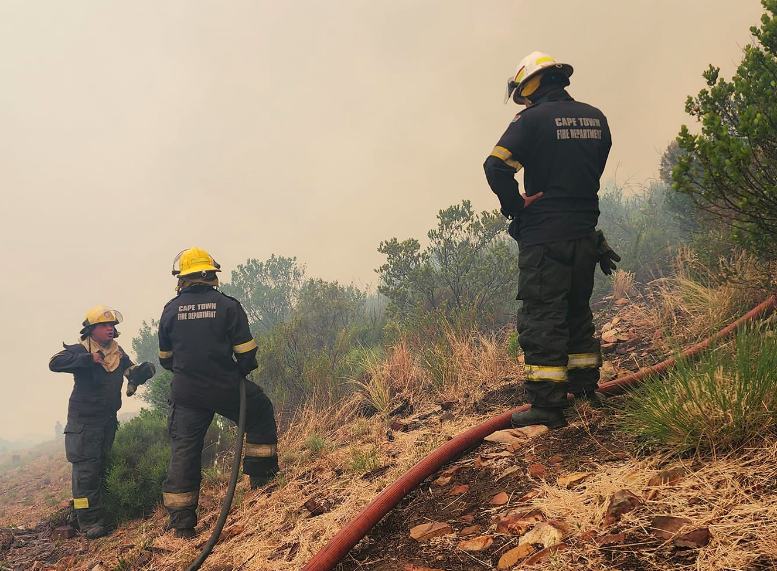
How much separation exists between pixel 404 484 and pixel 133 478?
493 cm

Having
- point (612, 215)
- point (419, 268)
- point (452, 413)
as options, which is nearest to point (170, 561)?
point (452, 413)

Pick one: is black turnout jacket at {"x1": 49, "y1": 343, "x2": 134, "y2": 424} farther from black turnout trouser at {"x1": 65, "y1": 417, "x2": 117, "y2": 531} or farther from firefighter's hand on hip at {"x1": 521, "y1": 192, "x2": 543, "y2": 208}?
firefighter's hand on hip at {"x1": 521, "y1": 192, "x2": 543, "y2": 208}

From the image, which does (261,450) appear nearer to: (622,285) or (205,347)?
(205,347)

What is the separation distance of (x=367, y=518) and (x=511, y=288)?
720cm

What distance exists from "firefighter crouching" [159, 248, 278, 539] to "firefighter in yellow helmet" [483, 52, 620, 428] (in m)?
2.77

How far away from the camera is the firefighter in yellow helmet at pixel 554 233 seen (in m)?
3.18

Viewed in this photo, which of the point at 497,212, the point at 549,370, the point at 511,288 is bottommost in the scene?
the point at 549,370

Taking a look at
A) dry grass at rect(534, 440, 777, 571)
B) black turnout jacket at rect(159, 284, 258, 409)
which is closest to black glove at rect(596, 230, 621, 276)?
dry grass at rect(534, 440, 777, 571)

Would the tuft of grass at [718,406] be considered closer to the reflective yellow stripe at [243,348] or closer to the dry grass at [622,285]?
the reflective yellow stripe at [243,348]

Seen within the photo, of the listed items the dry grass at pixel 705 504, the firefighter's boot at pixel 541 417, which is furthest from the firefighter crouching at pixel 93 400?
Answer: the dry grass at pixel 705 504

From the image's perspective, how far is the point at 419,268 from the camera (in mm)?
9023

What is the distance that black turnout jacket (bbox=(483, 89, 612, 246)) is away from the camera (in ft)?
10.7

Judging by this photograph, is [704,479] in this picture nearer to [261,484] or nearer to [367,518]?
[367,518]

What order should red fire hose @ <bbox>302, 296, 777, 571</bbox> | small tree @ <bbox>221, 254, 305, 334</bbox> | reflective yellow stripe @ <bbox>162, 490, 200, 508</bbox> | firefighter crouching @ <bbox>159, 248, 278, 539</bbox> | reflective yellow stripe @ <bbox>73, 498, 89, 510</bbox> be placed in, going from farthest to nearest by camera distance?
1. small tree @ <bbox>221, 254, 305, 334</bbox>
2. reflective yellow stripe @ <bbox>73, 498, 89, 510</bbox>
3. firefighter crouching @ <bbox>159, 248, 278, 539</bbox>
4. reflective yellow stripe @ <bbox>162, 490, 200, 508</bbox>
5. red fire hose @ <bbox>302, 296, 777, 571</bbox>
